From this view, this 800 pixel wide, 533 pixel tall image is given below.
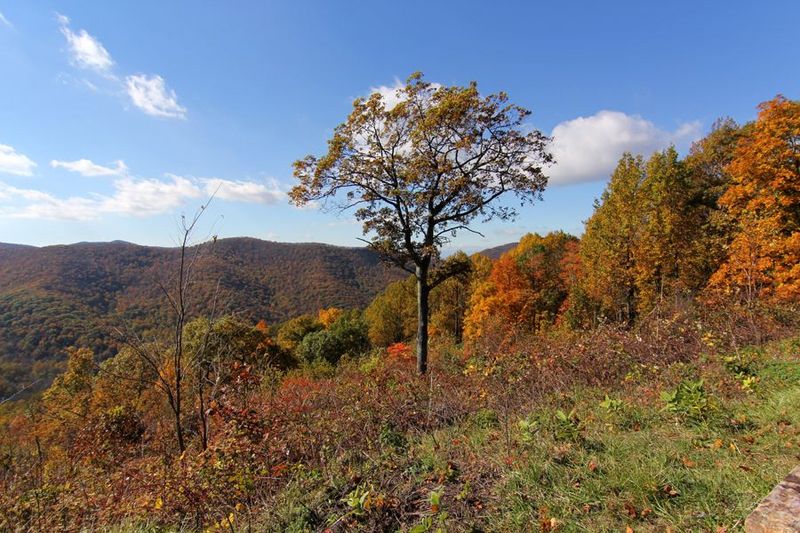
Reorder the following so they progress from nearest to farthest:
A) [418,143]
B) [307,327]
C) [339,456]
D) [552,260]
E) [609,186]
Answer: [339,456], [418,143], [609,186], [552,260], [307,327]

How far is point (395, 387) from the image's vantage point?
25.6ft

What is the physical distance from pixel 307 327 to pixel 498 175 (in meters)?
34.8

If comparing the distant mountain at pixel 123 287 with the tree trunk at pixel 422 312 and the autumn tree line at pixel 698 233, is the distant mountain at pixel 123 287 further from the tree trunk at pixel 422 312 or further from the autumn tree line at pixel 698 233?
the autumn tree line at pixel 698 233

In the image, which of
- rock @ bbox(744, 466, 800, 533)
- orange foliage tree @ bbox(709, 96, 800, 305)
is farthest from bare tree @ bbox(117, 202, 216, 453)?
orange foliage tree @ bbox(709, 96, 800, 305)

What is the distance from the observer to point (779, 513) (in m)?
1.86

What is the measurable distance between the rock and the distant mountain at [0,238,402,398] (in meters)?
5.98

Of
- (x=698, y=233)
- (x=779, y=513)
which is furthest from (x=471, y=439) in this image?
(x=698, y=233)

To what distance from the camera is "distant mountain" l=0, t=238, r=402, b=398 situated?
10.3 metres

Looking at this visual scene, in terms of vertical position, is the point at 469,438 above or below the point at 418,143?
below

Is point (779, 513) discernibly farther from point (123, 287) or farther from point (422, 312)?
point (123, 287)

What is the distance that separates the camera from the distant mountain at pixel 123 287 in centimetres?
1030

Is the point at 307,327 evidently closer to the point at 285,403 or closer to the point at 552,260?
the point at 552,260

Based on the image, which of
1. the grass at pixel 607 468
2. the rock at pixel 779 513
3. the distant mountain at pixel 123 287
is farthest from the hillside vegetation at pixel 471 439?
the distant mountain at pixel 123 287

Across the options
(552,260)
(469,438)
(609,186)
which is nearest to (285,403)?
(469,438)
